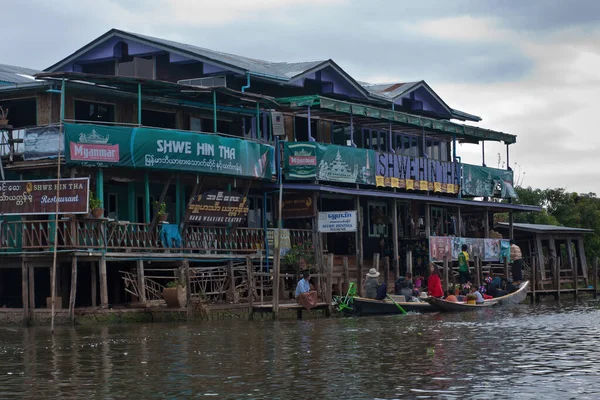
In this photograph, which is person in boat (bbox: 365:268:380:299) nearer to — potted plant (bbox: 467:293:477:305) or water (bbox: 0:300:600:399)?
potted plant (bbox: 467:293:477:305)

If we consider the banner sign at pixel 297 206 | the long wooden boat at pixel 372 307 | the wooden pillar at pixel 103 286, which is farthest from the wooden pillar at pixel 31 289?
the banner sign at pixel 297 206

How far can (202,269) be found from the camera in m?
34.6

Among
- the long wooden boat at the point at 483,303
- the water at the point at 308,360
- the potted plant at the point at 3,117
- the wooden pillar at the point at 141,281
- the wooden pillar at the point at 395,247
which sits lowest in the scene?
the water at the point at 308,360

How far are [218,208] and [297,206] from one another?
13.6 ft

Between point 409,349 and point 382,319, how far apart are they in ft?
31.7

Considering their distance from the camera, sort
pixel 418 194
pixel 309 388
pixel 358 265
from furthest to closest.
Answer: pixel 418 194, pixel 358 265, pixel 309 388

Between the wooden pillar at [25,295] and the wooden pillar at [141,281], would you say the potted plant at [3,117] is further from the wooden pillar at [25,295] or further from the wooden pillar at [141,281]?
the wooden pillar at [141,281]

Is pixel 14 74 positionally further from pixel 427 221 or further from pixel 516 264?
pixel 516 264

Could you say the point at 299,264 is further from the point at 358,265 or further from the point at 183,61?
the point at 183,61

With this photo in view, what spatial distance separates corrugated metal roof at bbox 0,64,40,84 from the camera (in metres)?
36.9

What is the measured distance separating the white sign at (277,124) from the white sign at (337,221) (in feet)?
10.6

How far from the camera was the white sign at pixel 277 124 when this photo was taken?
129 feet

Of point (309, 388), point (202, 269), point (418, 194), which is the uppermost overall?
point (418, 194)

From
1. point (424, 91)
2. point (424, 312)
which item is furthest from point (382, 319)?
point (424, 91)
